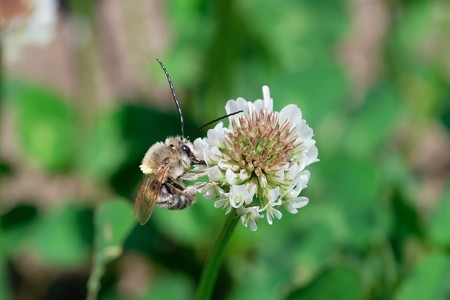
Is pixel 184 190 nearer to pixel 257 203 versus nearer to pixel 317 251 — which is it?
pixel 257 203

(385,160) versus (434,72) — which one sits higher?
(434,72)

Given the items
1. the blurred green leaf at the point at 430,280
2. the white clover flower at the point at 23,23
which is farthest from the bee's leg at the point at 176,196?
the white clover flower at the point at 23,23

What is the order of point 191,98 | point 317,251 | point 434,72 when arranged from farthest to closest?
point 434,72 < point 191,98 < point 317,251

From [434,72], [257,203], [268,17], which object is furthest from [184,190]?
[434,72]

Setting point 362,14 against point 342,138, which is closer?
point 342,138

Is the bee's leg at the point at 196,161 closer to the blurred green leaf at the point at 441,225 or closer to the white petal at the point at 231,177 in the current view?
the white petal at the point at 231,177

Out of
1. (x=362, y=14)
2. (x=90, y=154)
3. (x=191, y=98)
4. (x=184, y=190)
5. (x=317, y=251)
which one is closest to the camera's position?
(x=184, y=190)

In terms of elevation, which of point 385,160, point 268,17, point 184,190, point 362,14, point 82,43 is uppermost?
point 362,14

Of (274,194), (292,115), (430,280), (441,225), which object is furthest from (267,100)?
(441,225)
